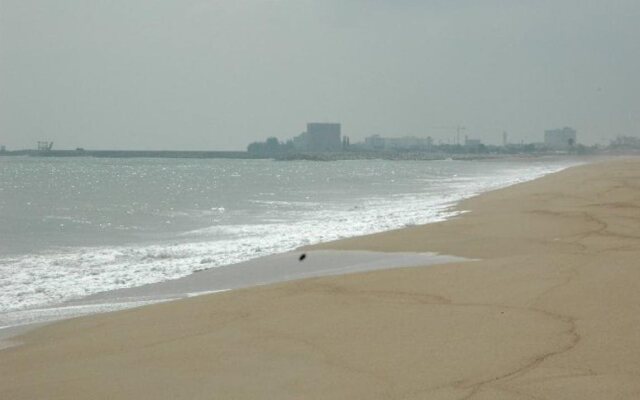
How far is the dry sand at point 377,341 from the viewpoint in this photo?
203 inches

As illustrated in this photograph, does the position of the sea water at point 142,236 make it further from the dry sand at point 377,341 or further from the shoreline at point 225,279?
the dry sand at point 377,341

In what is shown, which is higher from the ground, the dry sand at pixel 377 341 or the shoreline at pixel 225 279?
the dry sand at pixel 377 341

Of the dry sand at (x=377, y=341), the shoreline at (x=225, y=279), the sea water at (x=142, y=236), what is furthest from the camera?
the sea water at (x=142, y=236)

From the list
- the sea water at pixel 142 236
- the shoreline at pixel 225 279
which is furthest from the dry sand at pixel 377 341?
the sea water at pixel 142 236

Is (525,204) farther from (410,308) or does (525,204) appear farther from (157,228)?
(410,308)

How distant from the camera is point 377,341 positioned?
6273 millimetres

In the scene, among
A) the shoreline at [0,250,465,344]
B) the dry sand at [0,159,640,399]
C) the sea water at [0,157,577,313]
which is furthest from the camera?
the sea water at [0,157,577,313]

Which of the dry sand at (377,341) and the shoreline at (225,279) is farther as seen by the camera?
the shoreline at (225,279)

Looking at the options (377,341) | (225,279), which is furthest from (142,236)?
(377,341)

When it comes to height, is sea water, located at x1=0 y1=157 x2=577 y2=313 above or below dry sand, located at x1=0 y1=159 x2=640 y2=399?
below

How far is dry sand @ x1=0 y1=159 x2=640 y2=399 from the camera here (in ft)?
16.9

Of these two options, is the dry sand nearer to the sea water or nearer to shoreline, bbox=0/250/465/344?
shoreline, bbox=0/250/465/344

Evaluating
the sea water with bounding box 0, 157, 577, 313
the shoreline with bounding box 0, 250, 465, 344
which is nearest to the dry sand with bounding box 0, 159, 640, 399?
the shoreline with bounding box 0, 250, 465, 344

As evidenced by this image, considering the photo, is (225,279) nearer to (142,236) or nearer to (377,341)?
(377,341)
